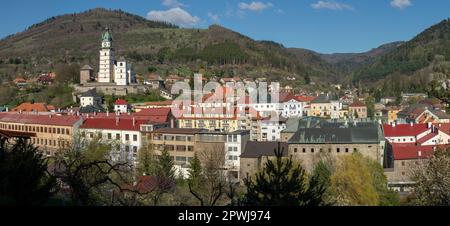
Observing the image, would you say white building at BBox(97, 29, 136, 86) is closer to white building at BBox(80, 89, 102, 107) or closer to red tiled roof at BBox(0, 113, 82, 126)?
white building at BBox(80, 89, 102, 107)

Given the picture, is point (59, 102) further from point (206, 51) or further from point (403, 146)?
point (206, 51)

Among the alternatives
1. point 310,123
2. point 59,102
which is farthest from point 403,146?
point 59,102

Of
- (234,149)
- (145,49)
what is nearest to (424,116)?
(234,149)

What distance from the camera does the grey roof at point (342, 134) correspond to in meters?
28.3

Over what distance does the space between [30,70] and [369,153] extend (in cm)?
6706

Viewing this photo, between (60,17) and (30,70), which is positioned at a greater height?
(60,17)

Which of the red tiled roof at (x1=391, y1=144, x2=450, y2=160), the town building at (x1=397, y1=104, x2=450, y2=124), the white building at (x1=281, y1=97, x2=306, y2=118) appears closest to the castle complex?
the white building at (x1=281, y1=97, x2=306, y2=118)

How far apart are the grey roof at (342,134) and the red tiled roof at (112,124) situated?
34.3ft

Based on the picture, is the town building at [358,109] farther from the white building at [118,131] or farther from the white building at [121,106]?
the white building at [118,131]

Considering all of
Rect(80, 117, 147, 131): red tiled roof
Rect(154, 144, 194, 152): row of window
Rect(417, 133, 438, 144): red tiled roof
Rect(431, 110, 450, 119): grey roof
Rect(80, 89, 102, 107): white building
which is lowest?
Rect(154, 144, 194, 152): row of window

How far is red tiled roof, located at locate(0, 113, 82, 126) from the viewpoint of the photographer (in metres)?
36.3

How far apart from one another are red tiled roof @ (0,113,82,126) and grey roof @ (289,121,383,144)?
1610 centimetres

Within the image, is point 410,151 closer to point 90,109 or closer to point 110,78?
point 90,109
